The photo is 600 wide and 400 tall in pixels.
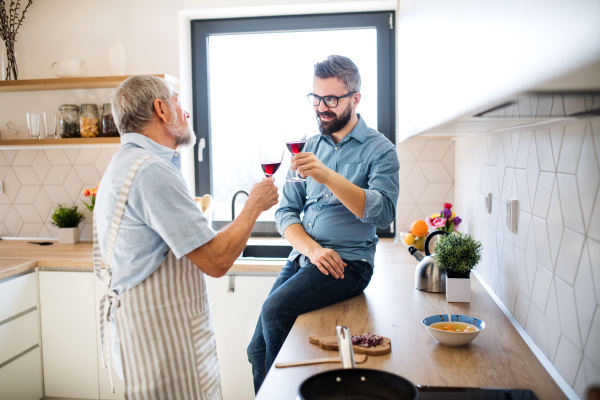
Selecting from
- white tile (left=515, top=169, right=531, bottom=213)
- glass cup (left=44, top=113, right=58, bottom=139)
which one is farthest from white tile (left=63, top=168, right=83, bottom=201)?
white tile (left=515, top=169, right=531, bottom=213)

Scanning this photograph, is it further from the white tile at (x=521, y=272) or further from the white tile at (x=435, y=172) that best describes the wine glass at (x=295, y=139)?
the white tile at (x=435, y=172)

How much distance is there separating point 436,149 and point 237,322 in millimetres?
1446

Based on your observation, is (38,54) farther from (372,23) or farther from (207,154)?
(372,23)

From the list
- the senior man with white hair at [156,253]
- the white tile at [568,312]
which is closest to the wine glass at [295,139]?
the senior man with white hair at [156,253]

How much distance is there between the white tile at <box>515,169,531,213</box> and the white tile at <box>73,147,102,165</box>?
7.99 feet

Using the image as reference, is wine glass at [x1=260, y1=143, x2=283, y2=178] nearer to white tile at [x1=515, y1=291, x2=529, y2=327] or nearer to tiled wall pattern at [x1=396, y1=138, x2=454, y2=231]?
white tile at [x1=515, y1=291, x2=529, y2=327]

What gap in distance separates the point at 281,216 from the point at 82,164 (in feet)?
5.80

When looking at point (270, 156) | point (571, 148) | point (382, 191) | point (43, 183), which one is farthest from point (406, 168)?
point (43, 183)

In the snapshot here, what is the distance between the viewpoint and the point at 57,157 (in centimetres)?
294

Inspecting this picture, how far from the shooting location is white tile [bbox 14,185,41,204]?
297 centimetres

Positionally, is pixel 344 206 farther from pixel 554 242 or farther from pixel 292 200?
pixel 554 242

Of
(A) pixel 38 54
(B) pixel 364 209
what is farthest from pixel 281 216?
(A) pixel 38 54

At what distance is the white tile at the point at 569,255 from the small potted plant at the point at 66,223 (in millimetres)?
2625

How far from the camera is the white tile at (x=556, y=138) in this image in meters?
1.03
